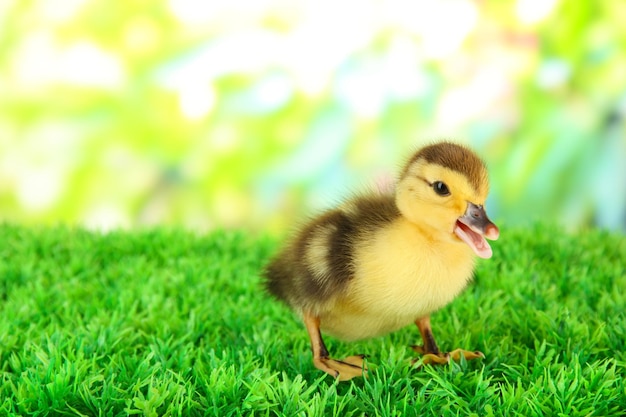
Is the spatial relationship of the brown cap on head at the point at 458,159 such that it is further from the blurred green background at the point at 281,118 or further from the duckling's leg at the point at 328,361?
the blurred green background at the point at 281,118

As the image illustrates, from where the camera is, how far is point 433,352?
1.41 metres

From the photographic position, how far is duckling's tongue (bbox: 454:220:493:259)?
1.19m

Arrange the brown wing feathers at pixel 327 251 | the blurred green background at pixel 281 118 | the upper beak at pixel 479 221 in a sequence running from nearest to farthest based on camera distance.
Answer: the upper beak at pixel 479 221 < the brown wing feathers at pixel 327 251 < the blurred green background at pixel 281 118

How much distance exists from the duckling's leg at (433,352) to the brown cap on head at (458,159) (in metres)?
0.32

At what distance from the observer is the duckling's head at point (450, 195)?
1206 mm

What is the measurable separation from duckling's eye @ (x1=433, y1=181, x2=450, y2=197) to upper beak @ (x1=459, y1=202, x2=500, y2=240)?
4cm

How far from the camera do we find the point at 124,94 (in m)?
3.61

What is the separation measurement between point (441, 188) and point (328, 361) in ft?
1.22

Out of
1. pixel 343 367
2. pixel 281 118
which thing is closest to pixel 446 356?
pixel 343 367

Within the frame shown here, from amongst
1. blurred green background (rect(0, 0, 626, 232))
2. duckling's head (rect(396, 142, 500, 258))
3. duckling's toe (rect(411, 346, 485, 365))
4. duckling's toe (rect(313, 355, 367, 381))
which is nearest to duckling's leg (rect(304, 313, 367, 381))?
duckling's toe (rect(313, 355, 367, 381))

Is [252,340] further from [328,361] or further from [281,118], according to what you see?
[281,118]

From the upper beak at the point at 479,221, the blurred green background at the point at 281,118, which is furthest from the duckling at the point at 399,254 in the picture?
the blurred green background at the point at 281,118

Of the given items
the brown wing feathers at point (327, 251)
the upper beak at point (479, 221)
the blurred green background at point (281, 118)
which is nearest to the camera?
the upper beak at point (479, 221)

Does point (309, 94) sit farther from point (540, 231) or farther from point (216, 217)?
point (540, 231)
